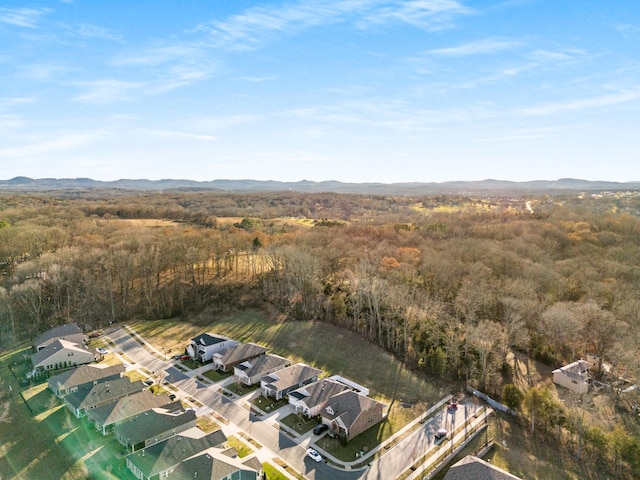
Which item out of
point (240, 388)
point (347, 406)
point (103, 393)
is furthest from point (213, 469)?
point (103, 393)

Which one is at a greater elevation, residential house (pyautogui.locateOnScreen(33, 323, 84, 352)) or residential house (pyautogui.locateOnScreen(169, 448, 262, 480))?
residential house (pyautogui.locateOnScreen(33, 323, 84, 352))

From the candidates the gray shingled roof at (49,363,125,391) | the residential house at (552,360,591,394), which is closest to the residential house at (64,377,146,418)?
the gray shingled roof at (49,363,125,391)

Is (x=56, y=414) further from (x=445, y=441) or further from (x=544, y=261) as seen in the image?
(x=544, y=261)

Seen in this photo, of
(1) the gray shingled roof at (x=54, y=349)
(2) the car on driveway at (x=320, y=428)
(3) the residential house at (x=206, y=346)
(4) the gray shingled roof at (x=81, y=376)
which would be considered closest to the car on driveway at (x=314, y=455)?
(2) the car on driveway at (x=320, y=428)

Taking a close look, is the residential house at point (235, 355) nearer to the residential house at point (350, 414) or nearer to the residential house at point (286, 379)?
the residential house at point (286, 379)

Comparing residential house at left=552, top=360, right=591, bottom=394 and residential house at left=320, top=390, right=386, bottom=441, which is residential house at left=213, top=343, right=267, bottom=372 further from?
residential house at left=552, top=360, right=591, bottom=394

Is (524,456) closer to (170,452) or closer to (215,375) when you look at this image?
(170,452)
